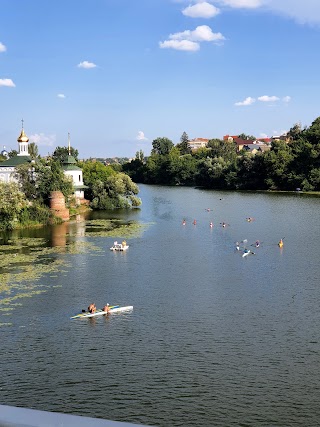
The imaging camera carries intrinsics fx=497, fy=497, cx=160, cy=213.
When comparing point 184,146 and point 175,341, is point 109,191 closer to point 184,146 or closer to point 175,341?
point 175,341

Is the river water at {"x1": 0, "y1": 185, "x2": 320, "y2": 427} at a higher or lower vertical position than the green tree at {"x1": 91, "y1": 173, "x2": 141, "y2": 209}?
lower

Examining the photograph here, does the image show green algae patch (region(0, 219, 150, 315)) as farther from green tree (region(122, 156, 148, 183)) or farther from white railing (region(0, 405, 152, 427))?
green tree (region(122, 156, 148, 183))

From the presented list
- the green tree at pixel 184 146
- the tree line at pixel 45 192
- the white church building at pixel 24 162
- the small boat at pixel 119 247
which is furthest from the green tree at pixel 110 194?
the green tree at pixel 184 146

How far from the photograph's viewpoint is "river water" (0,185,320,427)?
46.3ft

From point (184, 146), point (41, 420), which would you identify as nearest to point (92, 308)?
point (41, 420)

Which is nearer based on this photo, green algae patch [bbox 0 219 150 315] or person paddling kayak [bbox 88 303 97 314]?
person paddling kayak [bbox 88 303 97 314]

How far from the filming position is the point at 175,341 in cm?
1873

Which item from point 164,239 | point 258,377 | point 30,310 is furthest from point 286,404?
point 164,239

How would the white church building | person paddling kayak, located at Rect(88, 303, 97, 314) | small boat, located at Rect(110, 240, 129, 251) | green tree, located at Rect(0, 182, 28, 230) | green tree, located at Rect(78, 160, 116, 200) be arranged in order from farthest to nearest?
green tree, located at Rect(78, 160, 116, 200)
the white church building
green tree, located at Rect(0, 182, 28, 230)
small boat, located at Rect(110, 240, 129, 251)
person paddling kayak, located at Rect(88, 303, 97, 314)

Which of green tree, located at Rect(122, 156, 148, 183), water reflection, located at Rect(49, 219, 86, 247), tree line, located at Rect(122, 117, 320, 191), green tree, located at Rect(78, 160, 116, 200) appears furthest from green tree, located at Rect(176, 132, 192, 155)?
water reflection, located at Rect(49, 219, 86, 247)

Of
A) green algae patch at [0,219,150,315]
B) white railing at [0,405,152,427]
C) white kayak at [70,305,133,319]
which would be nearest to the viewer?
white railing at [0,405,152,427]

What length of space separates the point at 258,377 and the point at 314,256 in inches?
777

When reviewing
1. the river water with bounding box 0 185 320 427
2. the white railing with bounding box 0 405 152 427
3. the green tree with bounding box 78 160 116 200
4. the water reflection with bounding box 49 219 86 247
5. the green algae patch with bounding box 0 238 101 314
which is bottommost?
the river water with bounding box 0 185 320 427

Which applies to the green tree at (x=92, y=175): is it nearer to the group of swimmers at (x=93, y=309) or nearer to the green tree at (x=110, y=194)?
the green tree at (x=110, y=194)
